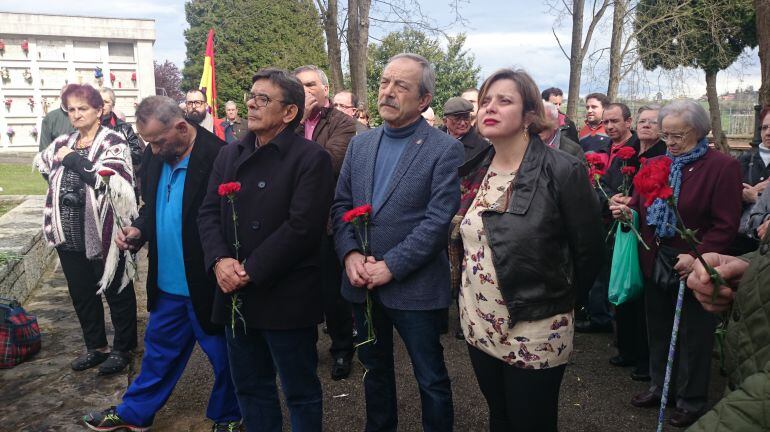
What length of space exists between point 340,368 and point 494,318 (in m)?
2.30

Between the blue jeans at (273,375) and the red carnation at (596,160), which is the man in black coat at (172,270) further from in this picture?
the red carnation at (596,160)

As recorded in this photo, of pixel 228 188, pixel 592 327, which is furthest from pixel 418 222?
pixel 592 327

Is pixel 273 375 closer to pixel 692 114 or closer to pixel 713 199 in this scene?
pixel 713 199

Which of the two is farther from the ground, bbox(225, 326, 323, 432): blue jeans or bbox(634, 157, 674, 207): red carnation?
bbox(634, 157, 674, 207): red carnation

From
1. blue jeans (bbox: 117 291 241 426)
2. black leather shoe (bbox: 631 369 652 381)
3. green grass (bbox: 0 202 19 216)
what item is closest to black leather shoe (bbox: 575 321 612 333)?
black leather shoe (bbox: 631 369 652 381)

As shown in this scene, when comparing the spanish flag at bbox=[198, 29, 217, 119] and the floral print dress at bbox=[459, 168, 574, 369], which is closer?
the floral print dress at bbox=[459, 168, 574, 369]

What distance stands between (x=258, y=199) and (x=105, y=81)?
41.0 meters

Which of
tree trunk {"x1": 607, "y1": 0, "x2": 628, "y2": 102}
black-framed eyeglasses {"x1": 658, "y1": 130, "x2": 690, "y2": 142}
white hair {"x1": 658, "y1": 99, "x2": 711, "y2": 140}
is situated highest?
tree trunk {"x1": 607, "y1": 0, "x2": 628, "y2": 102}

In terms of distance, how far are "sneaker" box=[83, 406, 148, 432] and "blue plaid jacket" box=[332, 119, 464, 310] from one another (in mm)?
1732

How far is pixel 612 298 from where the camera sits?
4.11 metres

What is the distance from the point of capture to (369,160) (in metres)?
3.14

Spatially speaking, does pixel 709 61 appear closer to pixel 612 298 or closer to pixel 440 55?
pixel 612 298

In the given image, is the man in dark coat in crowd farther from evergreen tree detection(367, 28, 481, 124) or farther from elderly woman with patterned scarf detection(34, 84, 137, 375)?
evergreen tree detection(367, 28, 481, 124)

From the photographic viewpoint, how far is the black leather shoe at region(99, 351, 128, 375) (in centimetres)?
445
